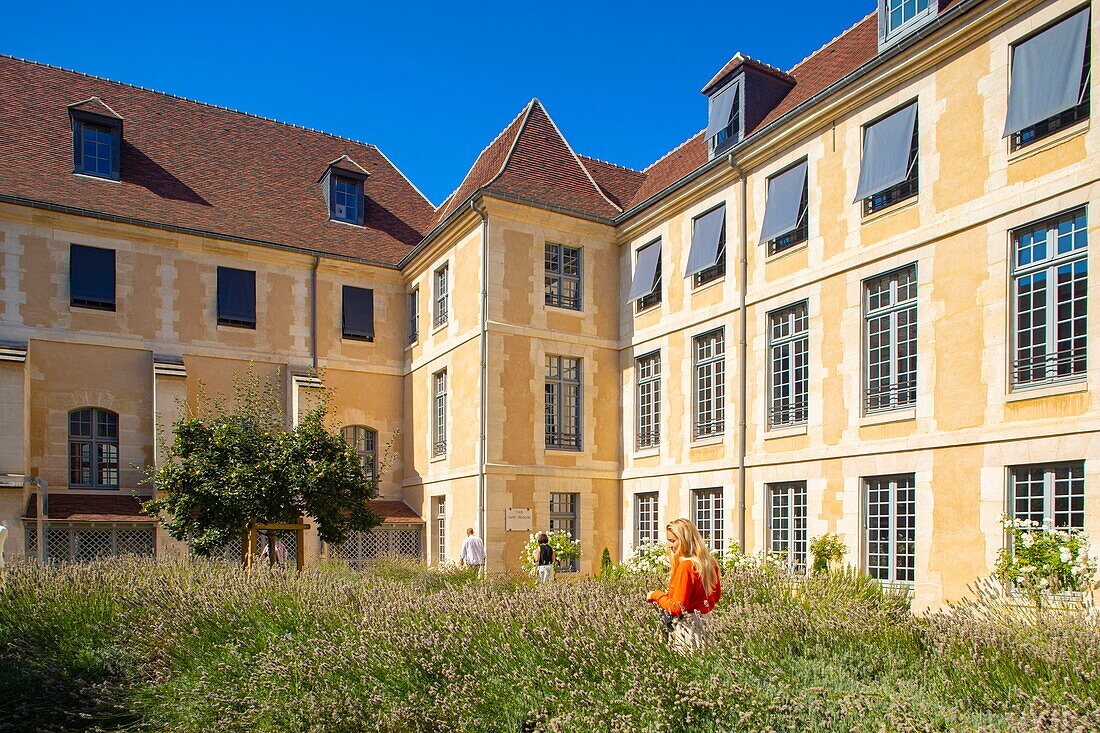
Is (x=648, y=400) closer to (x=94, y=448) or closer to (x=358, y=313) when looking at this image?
(x=358, y=313)

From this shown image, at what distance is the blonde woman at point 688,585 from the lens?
247 inches

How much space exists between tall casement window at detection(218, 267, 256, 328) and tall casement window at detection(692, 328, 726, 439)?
1059 cm

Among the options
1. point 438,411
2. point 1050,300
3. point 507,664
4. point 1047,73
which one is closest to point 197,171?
point 438,411

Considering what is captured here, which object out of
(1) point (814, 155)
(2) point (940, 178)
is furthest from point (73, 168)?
(2) point (940, 178)

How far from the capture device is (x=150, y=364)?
1983cm

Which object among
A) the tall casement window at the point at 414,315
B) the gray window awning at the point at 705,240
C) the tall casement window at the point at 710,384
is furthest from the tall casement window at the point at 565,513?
the tall casement window at the point at 414,315

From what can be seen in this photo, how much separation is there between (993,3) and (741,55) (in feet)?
19.5

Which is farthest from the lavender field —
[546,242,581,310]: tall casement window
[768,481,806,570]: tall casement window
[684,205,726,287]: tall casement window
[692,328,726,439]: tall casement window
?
[546,242,581,310]: tall casement window

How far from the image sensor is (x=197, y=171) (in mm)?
22188

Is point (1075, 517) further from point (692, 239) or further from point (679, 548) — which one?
point (692, 239)

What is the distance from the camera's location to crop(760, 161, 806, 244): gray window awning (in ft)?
49.9

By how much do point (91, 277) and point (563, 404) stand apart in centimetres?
1060

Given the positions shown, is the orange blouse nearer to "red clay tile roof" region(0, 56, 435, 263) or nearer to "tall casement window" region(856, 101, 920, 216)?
"tall casement window" region(856, 101, 920, 216)

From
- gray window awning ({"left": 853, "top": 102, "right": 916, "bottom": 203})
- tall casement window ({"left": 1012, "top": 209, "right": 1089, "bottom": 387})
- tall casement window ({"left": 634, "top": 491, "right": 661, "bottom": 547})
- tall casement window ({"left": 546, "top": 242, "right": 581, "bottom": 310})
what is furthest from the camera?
tall casement window ({"left": 546, "top": 242, "right": 581, "bottom": 310})
